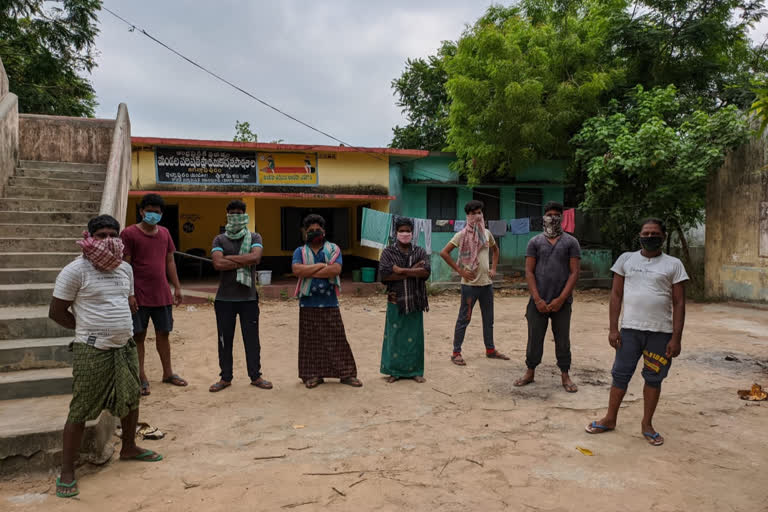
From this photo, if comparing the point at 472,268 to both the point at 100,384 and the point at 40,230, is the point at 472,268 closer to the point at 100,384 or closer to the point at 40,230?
the point at 100,384

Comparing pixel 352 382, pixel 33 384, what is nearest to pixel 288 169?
pixel 352 382

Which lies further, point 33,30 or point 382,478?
point 33,30

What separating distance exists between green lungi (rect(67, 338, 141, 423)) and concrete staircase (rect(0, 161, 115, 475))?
29 centimetres

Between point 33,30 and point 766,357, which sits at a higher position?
point 33,30

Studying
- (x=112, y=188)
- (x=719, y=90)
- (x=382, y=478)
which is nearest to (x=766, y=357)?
(x=382, y=478)

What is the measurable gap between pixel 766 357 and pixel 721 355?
1.67 ft

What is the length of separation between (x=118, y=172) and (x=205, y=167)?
556 centimetres

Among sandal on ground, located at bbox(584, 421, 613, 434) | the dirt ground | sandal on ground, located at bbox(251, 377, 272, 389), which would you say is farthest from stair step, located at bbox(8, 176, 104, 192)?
sandal on ground, located at bbox(584, 421, 613, 434)

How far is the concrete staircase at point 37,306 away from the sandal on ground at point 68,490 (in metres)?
0.31

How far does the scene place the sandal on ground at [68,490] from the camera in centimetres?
287

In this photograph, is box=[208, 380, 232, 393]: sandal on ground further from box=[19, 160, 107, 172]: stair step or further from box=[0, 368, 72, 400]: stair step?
box=[19, 160, 107, 172]: stair step

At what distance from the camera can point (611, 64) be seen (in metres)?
13.6

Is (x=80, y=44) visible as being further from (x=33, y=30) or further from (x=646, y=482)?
(x=646, y=482)

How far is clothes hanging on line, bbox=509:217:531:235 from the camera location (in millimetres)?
13297
